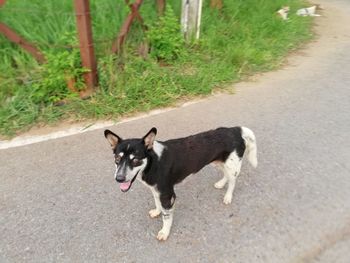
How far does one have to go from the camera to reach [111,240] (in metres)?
2.71

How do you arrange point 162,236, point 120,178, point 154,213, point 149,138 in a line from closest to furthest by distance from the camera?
point 120,178 < point 149,138 < point 162,236 < point 154,213

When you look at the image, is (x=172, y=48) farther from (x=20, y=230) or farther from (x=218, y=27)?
(x=20, y=230)

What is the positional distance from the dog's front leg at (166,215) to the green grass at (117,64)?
6.83 ft

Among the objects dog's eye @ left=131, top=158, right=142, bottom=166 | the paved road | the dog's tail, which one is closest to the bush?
the paved road

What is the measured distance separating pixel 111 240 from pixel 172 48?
372cm

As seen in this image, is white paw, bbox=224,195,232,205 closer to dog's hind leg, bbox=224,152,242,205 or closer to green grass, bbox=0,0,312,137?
dog's hind leg, bbox=224,152,242,205

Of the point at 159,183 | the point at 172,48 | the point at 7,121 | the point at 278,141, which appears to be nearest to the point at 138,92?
the point at 172,48

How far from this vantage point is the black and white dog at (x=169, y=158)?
7.59ft

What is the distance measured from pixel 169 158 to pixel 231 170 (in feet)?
2.29

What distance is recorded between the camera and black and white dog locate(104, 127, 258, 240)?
231 centimetres

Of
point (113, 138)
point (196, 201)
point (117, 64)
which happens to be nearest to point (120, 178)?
point (113, 138)

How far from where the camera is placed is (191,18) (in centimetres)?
584

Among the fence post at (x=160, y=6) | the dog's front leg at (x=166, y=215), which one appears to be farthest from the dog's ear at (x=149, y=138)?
the fence post at (x=160, y=6)

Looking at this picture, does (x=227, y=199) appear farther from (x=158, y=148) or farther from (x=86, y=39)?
(x=86, y=39)
